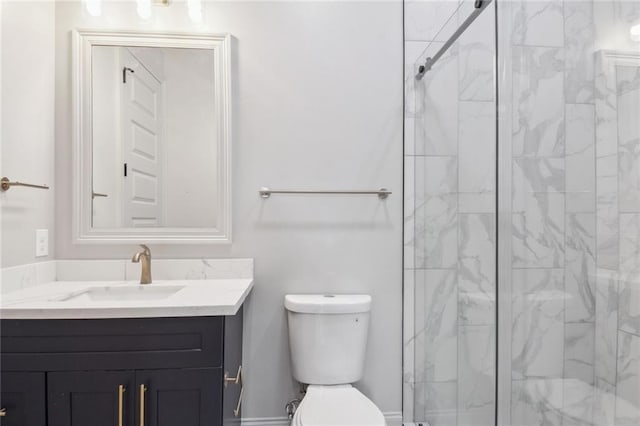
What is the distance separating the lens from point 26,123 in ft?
5.23

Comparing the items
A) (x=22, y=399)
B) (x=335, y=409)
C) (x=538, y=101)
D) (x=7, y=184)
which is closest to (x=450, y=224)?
(x=538, y=101)

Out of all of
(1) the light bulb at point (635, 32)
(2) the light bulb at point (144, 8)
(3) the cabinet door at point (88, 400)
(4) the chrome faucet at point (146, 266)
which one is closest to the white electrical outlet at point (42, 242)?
(4) the chrome faucet at point (146, 266)

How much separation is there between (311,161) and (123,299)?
1016mm

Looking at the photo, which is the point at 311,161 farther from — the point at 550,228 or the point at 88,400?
the point at 88,400

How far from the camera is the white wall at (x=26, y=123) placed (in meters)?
1.47

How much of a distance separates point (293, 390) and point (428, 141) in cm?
131

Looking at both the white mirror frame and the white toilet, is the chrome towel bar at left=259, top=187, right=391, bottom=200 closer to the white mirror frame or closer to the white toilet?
the white mirror frame

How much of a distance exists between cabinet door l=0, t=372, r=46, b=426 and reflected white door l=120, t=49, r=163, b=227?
2.42ft

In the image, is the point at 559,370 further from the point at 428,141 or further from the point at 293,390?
the point at 293,390

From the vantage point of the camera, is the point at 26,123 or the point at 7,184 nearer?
the point at 7,184

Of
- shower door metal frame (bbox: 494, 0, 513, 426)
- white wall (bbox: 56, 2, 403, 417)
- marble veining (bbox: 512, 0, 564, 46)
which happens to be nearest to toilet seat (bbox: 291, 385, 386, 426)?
white wall (bbox: 56, 2, 403, 417)

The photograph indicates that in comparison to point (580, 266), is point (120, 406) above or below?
below

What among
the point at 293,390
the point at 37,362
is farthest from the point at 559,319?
the point at 37,362

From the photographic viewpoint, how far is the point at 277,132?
1884 mm
